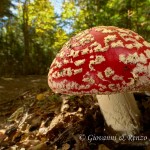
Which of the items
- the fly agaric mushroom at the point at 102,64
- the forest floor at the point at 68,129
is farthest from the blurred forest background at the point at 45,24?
the fly agaric mushroom at the point at 102,64

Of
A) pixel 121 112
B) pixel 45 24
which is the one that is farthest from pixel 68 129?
pixel 45 24

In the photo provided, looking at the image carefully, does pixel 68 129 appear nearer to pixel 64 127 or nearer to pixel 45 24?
pixel 64 127

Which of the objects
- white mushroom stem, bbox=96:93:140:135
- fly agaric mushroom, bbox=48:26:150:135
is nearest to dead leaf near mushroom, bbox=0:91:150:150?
white mushroom stem, bbox=96:93:140:135

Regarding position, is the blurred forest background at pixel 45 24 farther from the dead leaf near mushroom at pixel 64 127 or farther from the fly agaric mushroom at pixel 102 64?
the fly agaric mushroom at pixel 102 64

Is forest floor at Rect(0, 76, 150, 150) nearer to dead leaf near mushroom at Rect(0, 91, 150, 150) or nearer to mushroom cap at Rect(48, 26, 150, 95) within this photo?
dead leaf near mushroom at Rect(0, 91, 150, 150)

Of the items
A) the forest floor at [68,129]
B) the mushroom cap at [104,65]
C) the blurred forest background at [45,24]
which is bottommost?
the forest floor at [68,129]

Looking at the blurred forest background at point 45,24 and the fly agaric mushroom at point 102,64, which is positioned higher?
the blurred forest background at point 45,24
